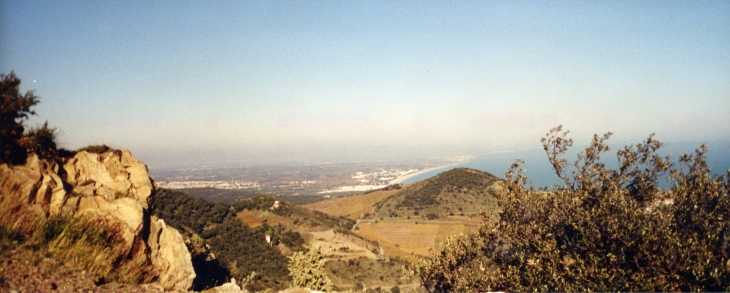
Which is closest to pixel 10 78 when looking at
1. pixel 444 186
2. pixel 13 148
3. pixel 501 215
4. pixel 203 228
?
pixel 13 148

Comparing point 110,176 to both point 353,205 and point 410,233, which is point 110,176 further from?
point 353,205

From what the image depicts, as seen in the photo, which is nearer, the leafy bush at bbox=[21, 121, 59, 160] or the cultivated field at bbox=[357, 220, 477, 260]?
the leafy bush at bbox=[21, 121, 59, 160]

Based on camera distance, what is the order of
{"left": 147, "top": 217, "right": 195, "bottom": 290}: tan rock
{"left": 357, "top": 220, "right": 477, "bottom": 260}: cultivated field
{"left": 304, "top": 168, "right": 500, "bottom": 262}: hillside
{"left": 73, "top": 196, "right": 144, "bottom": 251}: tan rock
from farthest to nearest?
{"left": 304, "top": 168, "right": 500, "bottom": 262}: hillside → {"left": 357, "top": 220, "right": 477, "bottom": 260}: cultivated field → {"left": 147, "top": 217, "right": 195, "bottom": 290}: tan rock → {"left": 73, "top": 196, "right": 144, "bottom": 251}: tan rock

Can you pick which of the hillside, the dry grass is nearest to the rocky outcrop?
the hillside

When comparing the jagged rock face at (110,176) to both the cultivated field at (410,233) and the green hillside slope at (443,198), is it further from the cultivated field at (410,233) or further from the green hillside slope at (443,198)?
the green hillside slope at (443,198)

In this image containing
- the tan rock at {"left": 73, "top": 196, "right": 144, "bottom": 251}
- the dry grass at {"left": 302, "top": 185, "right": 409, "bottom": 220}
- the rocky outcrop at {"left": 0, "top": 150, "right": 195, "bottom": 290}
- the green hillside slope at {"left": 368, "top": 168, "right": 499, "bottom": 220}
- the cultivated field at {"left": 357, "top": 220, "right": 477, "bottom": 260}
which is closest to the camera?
the rocky outcrop at {"left": 0, "top": 150, "right": 195, "bottom": 290}

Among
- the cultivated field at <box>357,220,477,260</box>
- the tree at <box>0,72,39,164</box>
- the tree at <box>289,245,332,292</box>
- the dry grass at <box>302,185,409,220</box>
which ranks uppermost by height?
the tree at <box>0,72,39,164</box>

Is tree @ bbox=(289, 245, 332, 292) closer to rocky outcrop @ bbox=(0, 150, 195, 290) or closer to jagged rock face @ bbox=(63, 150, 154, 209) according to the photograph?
rocky outcrop @ bbox=(0, 150, 195, 290)

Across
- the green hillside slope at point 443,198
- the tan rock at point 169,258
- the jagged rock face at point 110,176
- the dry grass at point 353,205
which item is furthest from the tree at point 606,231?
the dry grass at point 353,205
